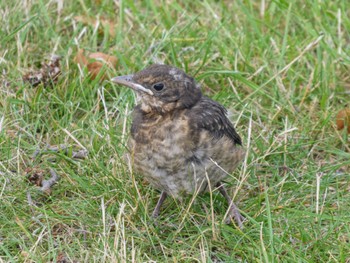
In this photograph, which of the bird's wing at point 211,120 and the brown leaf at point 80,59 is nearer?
the bird's wing at point 211,120

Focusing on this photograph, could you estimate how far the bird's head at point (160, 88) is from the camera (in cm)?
497

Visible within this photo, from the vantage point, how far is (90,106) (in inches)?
236

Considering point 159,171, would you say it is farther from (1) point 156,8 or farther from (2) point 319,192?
(1) point 156,8

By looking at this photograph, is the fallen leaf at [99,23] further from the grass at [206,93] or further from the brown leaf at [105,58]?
the brown leaf at [105,58]

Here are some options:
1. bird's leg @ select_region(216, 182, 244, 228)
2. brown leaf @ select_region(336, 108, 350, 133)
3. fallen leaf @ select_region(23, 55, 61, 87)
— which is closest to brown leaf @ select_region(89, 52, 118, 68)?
fallen leaf @ select_region(23, 55, 61, 87)

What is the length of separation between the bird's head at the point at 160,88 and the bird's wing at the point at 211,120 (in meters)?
0.09

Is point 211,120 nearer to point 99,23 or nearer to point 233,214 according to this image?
point 233,214

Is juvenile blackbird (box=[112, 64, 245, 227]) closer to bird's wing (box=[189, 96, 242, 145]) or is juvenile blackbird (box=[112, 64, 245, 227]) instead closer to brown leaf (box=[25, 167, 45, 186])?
bird's wing (box=[189, 96, 242, 145])

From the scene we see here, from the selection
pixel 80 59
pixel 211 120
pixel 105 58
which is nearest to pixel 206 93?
pixel 105 58

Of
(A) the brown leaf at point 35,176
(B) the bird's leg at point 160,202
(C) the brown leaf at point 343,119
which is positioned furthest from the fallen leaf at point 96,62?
(C) the brown leaf at point 343,119

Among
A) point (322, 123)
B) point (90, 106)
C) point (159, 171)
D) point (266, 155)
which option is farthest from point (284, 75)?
point (159, 171)

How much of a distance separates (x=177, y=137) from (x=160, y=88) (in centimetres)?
34

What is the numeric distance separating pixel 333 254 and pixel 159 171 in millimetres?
1102

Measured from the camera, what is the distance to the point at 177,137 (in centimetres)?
483
